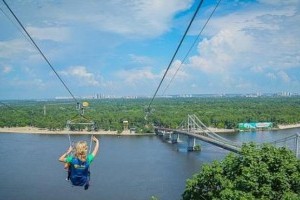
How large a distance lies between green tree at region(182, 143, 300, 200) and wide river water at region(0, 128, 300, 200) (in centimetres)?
640

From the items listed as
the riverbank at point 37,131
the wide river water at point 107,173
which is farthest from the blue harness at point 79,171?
the riverbank at point 37,131

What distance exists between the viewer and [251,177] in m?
10.6

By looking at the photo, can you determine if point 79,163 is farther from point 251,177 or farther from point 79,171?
point 251,177

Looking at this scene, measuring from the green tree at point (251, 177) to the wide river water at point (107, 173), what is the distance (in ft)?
21.0

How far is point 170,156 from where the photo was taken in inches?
1334

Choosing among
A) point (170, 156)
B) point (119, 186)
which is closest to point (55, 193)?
point (119, 186)

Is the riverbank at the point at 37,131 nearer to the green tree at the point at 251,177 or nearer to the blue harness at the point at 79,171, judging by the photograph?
the green tree at the point at 251,177

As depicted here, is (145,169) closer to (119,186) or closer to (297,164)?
(119,186)

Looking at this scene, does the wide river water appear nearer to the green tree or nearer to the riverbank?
the green tree

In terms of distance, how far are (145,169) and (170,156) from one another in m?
8.00

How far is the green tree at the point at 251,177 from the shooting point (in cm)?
1048

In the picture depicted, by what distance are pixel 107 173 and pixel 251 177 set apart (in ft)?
49.4

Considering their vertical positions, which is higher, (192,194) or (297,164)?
(297,164)

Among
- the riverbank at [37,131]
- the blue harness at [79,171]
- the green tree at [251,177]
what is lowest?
the riverbank at [37,131]
